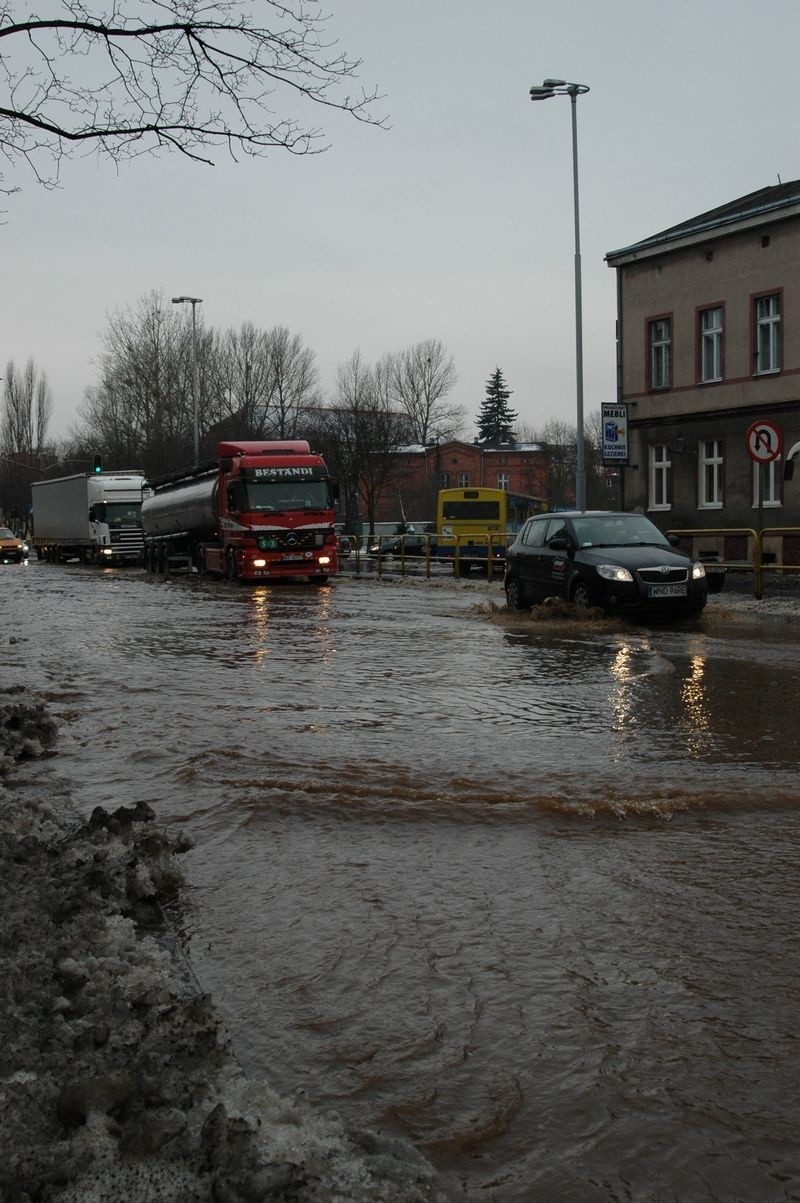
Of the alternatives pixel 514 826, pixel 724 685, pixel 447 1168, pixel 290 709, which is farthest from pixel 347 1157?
pixel 724 685

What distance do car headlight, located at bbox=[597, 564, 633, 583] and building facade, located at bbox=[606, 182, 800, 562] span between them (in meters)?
15.5

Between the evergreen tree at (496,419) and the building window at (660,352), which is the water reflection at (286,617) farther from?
the evergreen tree at (496,419)

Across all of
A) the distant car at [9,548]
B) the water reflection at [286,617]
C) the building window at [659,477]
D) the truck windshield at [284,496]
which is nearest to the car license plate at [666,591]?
the water reflection at [286,617]

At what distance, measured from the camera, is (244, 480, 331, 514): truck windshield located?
31.2 meters

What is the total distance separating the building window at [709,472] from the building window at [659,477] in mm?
1456

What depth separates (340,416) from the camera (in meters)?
66.2

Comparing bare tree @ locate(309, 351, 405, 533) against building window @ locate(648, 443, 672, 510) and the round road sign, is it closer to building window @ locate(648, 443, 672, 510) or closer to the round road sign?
building window @ locate(648, 443, 672, 510)

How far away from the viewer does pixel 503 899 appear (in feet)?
16.0

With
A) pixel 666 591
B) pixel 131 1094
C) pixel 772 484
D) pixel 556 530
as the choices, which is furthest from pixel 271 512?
pixel 131 1094

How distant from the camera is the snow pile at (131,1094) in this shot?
2.56 m

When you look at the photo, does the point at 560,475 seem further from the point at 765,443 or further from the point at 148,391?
the point at 765,443

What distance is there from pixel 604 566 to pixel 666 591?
0.84 m

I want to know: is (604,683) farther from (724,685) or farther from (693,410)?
(693,410)

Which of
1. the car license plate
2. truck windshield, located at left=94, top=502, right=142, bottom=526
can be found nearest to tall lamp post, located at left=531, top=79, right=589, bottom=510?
the car license plate
